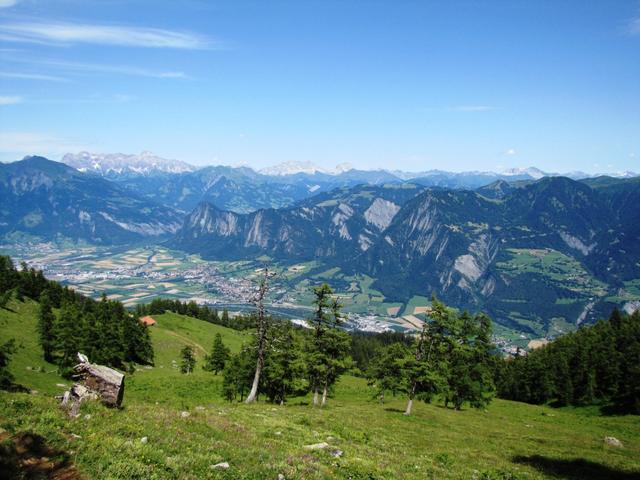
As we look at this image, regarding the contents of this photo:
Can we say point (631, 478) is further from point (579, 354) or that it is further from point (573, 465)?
point (579, 354)

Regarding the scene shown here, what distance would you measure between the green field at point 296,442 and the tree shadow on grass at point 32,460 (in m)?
0.29

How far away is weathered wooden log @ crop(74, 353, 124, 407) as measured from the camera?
19.2 meters

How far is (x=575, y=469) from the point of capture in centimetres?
2709

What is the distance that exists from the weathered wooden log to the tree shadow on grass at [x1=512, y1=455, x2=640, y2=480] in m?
25.0

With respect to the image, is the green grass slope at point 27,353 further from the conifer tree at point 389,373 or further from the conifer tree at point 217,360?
the conifer tree at point 389,373

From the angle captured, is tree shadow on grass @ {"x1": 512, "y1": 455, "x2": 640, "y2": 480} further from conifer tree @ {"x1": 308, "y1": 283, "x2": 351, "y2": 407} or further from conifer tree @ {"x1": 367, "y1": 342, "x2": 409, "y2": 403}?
conifer tree @ {"x1": 367, "y1": 342, "x2": 409, "y2": 403}

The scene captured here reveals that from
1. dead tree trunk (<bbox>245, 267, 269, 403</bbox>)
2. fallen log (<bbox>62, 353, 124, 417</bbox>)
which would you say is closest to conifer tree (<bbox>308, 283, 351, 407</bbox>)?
dead tree trunk (<bbox>245, 267, 269, 403</bbox>)

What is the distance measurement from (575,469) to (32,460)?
30455 millimetres

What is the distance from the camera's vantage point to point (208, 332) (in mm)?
140625

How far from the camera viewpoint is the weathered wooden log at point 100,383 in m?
19.2

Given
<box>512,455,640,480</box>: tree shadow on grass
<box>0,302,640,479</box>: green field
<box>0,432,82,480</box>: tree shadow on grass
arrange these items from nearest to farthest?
<box>0,432,82,480</box>: tree shadow on grass
<box>0,302,640,479</box>: green field
<box>512,455,640,480</box>: tree shadow on grass

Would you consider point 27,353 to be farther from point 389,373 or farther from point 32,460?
point 32,460

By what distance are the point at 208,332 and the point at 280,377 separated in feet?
317

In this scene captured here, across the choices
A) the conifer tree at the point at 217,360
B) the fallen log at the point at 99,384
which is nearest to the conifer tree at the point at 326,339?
the fallen log at the point at 99,384
